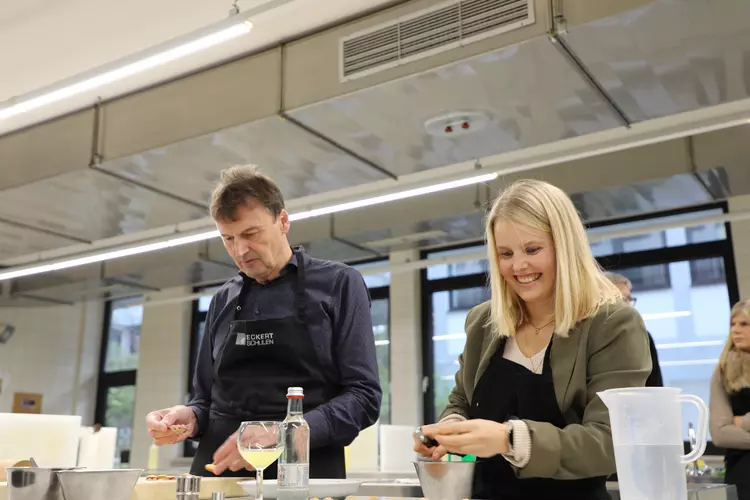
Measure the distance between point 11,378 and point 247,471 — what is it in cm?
864

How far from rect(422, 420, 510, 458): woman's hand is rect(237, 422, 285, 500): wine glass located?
267 millimetres

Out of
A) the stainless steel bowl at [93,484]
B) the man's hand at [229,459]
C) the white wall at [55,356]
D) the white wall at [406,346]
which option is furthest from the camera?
the white wall at [55,356]

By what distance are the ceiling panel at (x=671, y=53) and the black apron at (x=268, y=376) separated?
2409 millimetres

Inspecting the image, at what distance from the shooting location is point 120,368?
970cm

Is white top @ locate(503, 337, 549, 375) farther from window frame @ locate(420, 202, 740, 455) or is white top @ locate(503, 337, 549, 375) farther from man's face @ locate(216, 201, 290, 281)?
window frame @ locate(420, 202, 740, 455)

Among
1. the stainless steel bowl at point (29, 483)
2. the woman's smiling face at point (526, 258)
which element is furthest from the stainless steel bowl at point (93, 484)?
the woman's smiling face at point (526, 258)

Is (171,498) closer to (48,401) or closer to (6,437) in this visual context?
(6,437)

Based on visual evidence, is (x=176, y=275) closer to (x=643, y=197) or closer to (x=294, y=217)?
(x=294, y=217)

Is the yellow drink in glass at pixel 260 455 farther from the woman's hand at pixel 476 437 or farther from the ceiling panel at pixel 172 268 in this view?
the ceiling panel at pixel 172 268

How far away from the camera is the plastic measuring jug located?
0.95 meters

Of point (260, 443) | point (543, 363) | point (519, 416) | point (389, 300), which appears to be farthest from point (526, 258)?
point (389, 300)

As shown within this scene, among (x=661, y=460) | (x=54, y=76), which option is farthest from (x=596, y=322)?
(x=54, y=76)

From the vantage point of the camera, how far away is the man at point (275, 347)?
5.72ft

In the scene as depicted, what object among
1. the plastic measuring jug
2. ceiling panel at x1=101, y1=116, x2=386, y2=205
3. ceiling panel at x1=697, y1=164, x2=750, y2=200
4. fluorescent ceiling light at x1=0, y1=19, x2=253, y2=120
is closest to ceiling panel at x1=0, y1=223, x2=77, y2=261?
ceiling panel at x1=101, y1=116, x2=386, y2=205
